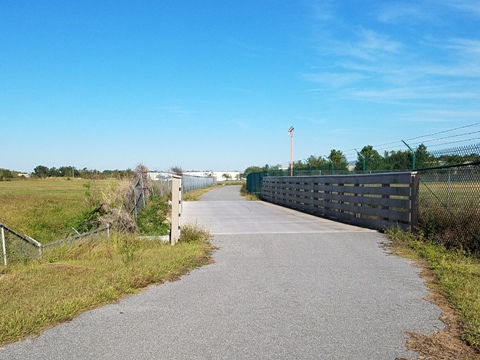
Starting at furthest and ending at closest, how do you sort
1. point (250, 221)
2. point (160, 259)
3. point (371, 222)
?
1. point (250, 221)
2. point (371, 222)
3. point (160, 259)

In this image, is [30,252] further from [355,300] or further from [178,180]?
[355,300]

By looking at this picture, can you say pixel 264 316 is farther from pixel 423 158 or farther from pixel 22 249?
pixel 423 158

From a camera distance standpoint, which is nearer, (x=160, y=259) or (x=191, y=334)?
(x=191, y=334)

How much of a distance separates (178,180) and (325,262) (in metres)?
4.14

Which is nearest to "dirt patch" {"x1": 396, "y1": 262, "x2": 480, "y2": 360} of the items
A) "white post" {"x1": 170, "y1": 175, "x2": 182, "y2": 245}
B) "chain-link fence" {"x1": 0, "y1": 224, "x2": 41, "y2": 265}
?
"white post" {"x1": 170, "y1": 175, "x2": 182, "y2": 245}

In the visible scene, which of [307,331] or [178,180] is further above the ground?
[178,180]

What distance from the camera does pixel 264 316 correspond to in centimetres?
528

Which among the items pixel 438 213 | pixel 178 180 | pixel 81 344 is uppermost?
pixel 178 180

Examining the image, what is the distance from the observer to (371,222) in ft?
43.8

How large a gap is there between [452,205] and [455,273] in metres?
2.77

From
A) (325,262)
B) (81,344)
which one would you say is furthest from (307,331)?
(325,262)

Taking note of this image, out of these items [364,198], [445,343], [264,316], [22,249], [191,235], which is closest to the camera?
[445,343]

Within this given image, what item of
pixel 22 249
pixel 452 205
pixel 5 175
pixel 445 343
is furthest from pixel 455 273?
pixel 5 175

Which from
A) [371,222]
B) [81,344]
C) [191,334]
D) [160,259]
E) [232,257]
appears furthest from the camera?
[371,222]
